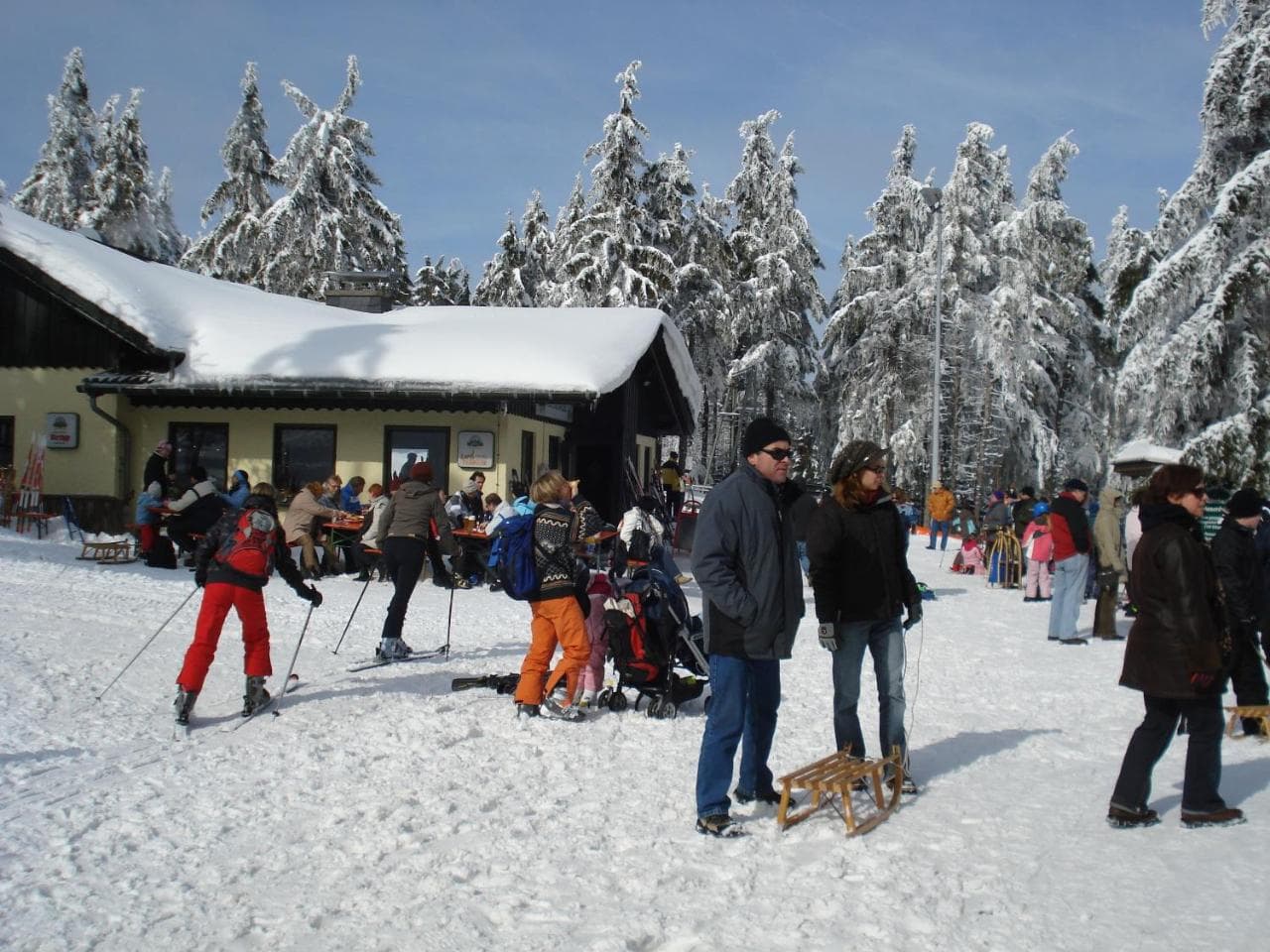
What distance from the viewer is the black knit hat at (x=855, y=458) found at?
5500mm

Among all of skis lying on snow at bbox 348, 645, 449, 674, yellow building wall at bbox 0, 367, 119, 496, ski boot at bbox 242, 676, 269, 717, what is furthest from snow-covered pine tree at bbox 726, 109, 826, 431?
ski boot at bbox 242, 676, 269, 717

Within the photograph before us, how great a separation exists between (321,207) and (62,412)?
1855 cm

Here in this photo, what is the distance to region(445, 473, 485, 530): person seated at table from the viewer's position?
637 inches

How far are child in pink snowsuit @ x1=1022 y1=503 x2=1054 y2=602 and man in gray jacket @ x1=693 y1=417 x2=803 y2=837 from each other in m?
11.0

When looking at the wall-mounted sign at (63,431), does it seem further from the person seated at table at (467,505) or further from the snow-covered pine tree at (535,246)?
the snow-covered pine tree at (535,246)

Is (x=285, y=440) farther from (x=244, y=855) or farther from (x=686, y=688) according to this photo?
(x=244, y=855)

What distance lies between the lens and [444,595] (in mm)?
14383

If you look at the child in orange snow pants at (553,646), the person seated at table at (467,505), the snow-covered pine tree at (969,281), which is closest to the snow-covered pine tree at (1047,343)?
the snow-covered pine tree at (969,281)

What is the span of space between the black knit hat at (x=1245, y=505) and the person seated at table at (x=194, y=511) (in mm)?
11192

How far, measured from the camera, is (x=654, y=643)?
7.63 meters

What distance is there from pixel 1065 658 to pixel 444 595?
7772mm

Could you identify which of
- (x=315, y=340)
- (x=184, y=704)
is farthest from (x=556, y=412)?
(x=184, y=704)

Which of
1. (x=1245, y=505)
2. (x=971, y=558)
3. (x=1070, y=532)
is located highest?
(x=1245, y=505)

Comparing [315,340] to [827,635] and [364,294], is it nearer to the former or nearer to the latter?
[364,294]
